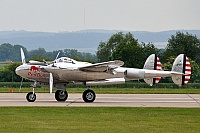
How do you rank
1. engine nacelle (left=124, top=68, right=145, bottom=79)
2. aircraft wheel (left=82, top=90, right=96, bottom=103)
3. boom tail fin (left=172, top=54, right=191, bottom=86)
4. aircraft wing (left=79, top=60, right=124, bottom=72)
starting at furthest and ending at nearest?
boom tail fin (left=172, top=54, right=191, bottom=86), engine nacelle (left=124, top=68, right=145, bottom=79), aircraft wheel (left=82, top=90, right=96, bottom=103), aircraft wing (left=79, top=60, right=124, bottom=72)

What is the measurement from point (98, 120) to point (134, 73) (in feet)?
40.0

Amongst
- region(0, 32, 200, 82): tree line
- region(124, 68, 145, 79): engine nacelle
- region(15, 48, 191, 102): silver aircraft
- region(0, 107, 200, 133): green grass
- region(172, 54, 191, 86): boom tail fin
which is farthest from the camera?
region(0, 32, 200, 82): tree line

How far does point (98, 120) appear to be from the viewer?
24.3 meters

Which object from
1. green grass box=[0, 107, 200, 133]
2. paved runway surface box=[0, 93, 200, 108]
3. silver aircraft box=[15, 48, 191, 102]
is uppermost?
silver aircraft box=[15, 48, 191, 102]

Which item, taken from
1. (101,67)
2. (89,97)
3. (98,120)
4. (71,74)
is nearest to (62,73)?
(71,74)

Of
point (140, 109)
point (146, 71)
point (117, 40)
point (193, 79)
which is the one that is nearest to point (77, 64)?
point (146, 71)

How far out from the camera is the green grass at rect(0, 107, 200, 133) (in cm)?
2168

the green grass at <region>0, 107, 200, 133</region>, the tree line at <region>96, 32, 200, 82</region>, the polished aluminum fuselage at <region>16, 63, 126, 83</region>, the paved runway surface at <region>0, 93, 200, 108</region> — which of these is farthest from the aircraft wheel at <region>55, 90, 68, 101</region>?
the tree line at <region>96, 32, 200, 82</region>

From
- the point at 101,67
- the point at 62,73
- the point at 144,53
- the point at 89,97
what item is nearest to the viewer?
the point at 101,67

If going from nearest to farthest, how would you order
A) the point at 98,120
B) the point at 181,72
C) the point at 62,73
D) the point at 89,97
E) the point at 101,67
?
1. the point at 98,120
2. the point at 101,67
3. the point at 62,73
4. the point at 89,97
5. the point at 181,72

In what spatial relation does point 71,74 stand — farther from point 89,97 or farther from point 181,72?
point 181,72

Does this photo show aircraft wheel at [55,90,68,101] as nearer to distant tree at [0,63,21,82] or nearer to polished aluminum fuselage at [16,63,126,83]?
polished aluminum fuselage at [16,63,126,83]

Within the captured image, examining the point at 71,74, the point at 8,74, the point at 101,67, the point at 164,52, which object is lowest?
the point at 8,74

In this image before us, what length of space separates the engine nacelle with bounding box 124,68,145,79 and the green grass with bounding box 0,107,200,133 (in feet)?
21.2
